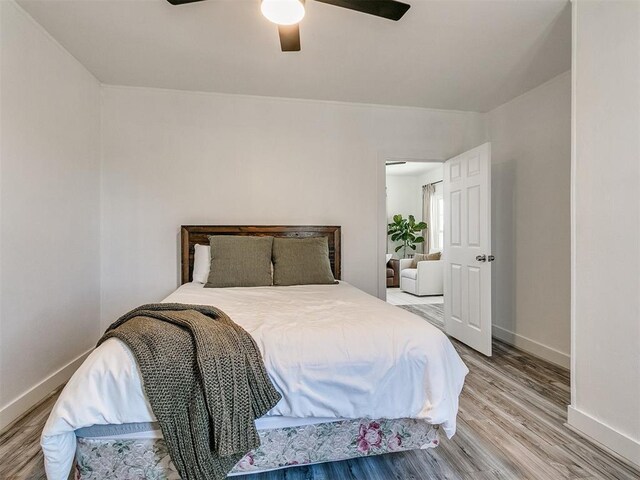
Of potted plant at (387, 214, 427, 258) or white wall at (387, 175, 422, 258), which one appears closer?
potted plant at (387, 214, 427, 258)

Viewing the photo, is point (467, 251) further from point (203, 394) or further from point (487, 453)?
point (203, 394)

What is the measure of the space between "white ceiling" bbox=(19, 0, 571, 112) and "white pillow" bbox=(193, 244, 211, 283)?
1.53 meters

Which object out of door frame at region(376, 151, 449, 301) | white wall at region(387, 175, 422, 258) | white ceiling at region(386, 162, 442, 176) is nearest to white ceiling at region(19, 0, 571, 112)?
door frame at region(376, 151, 449, 301)

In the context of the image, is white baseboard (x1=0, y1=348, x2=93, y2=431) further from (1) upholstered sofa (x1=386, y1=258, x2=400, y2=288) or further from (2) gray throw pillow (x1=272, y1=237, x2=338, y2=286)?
(1) upholstered sofa (x1=386, y1=258, x2=400, y2=288)

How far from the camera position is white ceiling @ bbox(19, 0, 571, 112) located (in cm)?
211

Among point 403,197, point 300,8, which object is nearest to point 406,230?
point 403,197

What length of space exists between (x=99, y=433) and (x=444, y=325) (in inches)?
141

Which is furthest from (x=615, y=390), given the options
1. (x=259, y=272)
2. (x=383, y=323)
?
(x=259, y=272)

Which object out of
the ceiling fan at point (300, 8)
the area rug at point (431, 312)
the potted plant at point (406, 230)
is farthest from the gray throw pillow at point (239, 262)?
the potted plant at point (406, 230)

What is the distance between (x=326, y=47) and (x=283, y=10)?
34.8 inches

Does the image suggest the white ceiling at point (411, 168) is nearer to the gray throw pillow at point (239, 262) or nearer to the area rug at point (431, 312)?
the area rug at point (431, 312)

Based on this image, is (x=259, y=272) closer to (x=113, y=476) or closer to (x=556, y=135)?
(x=113, y=476)

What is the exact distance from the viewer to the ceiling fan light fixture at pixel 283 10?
1.67 m

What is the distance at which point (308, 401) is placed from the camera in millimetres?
1410
